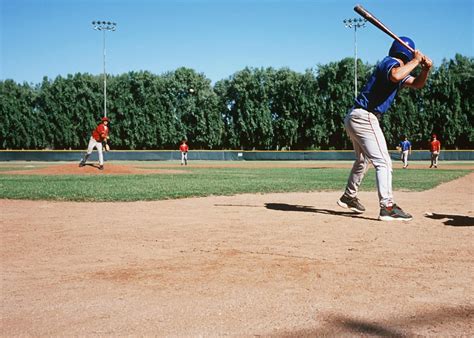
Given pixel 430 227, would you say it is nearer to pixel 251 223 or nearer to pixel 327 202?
pixel 251 223

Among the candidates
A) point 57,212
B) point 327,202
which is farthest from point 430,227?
point 57,212

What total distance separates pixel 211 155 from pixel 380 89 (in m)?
45.5

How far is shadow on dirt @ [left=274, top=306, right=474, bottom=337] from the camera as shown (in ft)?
7.57

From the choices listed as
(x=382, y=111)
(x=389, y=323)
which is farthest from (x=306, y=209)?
(x=389, y=323)

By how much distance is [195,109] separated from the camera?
62.8m

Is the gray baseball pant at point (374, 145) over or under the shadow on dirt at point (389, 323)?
over

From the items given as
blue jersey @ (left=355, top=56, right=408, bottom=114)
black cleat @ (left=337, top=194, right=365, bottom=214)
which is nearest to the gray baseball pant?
blue jersey @ (left=355, top=56, right=408, bottom=114)

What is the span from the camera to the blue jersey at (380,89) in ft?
19.9

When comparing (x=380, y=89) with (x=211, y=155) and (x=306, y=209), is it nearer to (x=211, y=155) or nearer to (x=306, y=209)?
(x=306, y=209)

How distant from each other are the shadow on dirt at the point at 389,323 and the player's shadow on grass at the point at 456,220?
3.40 meters

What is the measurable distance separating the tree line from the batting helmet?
168 feet

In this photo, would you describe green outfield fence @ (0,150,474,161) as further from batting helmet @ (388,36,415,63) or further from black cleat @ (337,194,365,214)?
batting helmet @ (388,36,415,63)

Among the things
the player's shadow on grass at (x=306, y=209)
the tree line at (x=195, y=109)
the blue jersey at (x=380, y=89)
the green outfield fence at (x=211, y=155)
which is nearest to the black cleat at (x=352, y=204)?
the player's shadow on grass at (x=306, y=209)

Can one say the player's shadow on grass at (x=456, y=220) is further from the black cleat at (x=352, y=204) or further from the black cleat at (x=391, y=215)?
the black cleat at (x=352, y=204)
